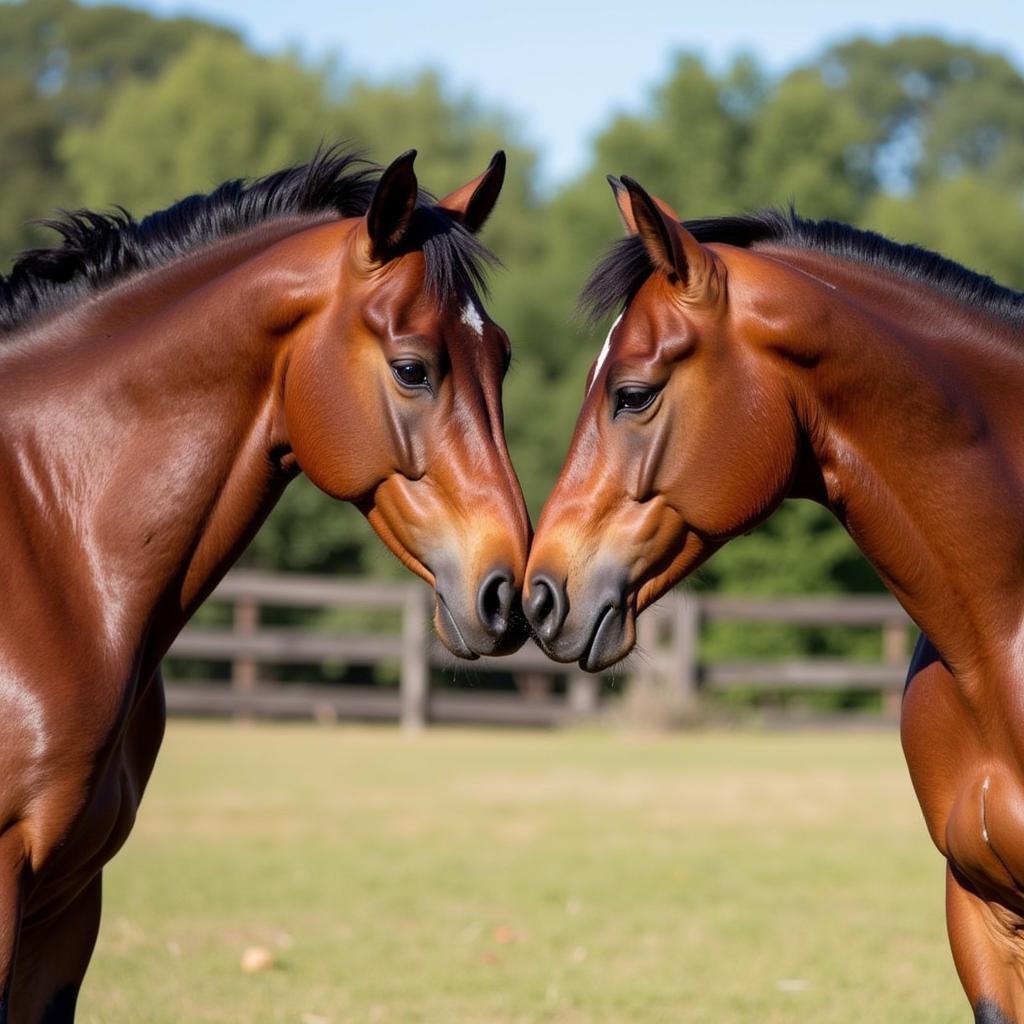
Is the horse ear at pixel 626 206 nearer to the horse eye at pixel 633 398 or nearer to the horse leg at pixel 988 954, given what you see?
the horse eye at pixel 633 398

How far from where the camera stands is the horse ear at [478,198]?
3896 millimetres

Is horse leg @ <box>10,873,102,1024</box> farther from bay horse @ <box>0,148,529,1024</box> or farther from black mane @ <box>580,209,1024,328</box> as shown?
black mane @ <box>580,209,1024,328</box>

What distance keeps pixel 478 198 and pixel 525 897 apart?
4983 millimetres

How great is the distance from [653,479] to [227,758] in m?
12.0

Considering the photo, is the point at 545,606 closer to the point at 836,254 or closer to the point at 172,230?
the point at 836,254

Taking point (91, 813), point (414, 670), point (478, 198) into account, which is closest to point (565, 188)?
point (414, 670)

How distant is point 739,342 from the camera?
11.4 ft

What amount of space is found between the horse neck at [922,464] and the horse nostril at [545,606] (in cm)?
74

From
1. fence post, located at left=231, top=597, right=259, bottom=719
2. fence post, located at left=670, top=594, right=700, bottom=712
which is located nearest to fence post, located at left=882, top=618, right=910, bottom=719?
fence post, located at left=670, top=594, right=700, bottom=712

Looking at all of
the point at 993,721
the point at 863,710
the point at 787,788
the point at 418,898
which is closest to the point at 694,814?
the point at 787,788

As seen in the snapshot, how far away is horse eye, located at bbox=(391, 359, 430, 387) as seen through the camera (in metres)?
3.49

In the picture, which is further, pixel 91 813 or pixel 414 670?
pixel 414 670

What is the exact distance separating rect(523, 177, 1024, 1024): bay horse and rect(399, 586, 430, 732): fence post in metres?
14.9

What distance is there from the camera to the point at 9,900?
310 cm
